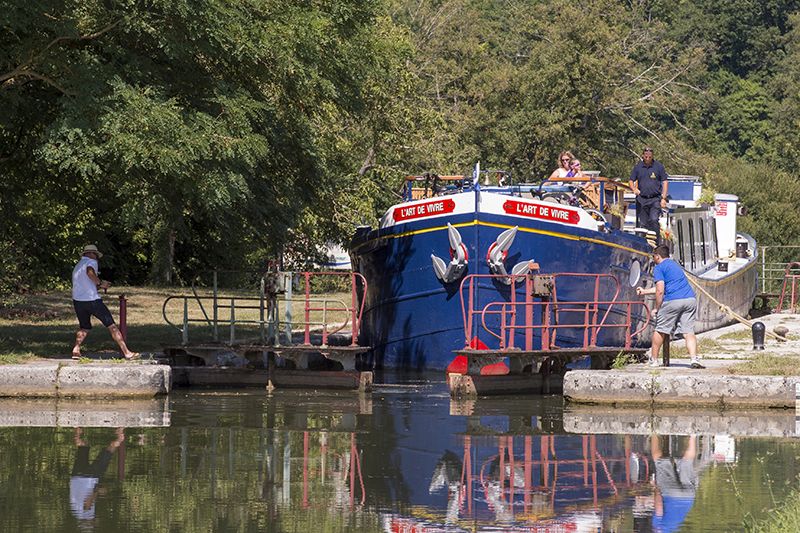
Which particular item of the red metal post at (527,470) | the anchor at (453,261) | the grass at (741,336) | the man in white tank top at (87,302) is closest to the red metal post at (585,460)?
the red metal post at (527,470)

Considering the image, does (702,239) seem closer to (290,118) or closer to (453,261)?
(290,118)

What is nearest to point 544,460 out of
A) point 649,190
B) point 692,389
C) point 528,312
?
point 692,389

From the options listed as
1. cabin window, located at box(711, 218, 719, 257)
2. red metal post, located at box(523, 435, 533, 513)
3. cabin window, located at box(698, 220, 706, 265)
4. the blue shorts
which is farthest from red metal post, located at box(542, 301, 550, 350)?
cabin window, located at box(711, 218, 719, 257)

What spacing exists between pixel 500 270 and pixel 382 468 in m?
8.78

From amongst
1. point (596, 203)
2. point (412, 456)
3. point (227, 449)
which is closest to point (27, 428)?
point (227, 449)

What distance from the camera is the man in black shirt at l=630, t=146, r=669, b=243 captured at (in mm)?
26203

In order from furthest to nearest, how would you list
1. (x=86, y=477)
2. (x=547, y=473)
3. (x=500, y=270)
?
(x=500, y=270) < (x=547, y=473) < (x=86, y=477)

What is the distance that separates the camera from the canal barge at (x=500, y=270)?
22625mm

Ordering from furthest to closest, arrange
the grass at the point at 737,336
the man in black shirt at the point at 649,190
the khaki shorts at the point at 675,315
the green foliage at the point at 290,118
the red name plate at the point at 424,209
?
the grass at the point at 737,336, the man in black shirt at the point at 649,190, the red name plate at the point at 424,209, the green foliage at the point at 290,118, the khaki shorts at the point at 675,315

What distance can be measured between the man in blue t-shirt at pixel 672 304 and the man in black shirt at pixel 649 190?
6.05 meters

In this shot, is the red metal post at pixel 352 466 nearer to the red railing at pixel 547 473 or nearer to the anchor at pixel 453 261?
the red railing at pixel 547 473

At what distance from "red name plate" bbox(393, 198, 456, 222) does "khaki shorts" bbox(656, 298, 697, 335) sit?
435 centimetres

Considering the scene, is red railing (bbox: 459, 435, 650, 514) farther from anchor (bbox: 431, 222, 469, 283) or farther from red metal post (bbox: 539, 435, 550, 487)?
anchor (bbox: 431, 222, 469, 283)

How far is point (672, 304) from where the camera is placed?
65.5ft
